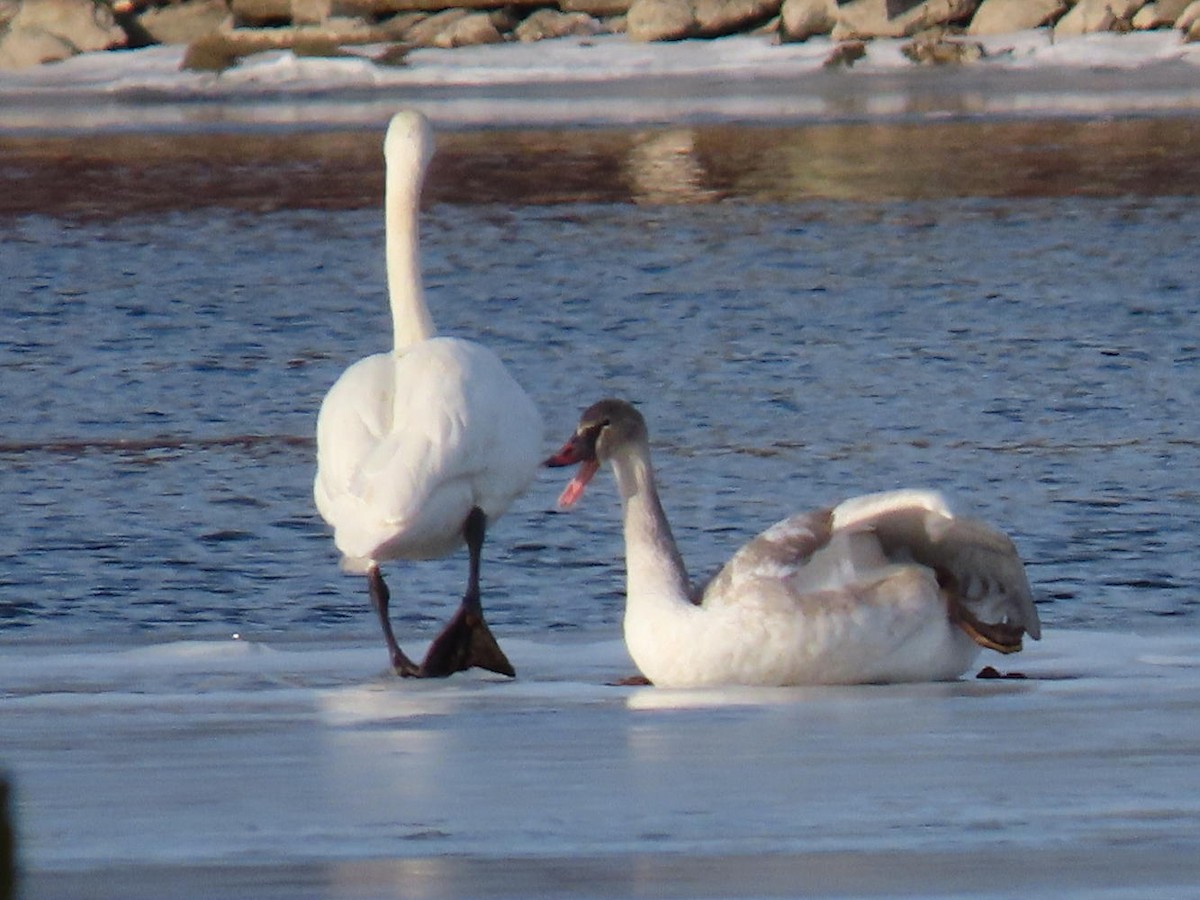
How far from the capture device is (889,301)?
13688mm

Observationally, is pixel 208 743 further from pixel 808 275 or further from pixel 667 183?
pixel 667 183

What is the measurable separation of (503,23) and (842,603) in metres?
28.3

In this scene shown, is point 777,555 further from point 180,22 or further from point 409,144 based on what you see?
point 180,22

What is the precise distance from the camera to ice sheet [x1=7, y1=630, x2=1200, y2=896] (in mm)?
3812

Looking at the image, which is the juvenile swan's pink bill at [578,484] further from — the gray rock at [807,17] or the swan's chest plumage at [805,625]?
the gray rock at [807,17]

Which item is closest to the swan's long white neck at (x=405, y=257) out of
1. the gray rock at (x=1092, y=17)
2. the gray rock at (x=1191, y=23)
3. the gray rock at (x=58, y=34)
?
the gray rock at (x=1191, y=23)

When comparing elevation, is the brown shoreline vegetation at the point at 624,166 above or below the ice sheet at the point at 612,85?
above

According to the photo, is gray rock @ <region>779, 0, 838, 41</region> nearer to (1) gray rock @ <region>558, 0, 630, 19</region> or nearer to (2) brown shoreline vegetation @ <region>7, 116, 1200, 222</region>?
(1) gray rock @ <region>558, 0, 630, 19</region>

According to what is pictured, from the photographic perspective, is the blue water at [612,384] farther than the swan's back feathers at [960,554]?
Yes

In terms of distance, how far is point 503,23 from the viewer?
33438mm

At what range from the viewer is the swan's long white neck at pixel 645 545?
592 cm

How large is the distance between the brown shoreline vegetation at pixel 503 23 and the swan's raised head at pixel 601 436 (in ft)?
79.3

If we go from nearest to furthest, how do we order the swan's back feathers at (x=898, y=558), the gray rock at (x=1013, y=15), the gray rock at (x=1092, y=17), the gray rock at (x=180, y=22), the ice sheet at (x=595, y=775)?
1. the ice sheet at (x=595, y=775)
2. the swan's back feathers at (x=898, y=558)
3. the gray rock at (x=1092, y=17)
4. the gray rock at (x=1013, y=15)
5. the gray rock at (x=180, y=22)

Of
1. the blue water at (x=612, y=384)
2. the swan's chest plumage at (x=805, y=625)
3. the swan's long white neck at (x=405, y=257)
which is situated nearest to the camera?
the swan's chest plumage at (x=805, y=625)
